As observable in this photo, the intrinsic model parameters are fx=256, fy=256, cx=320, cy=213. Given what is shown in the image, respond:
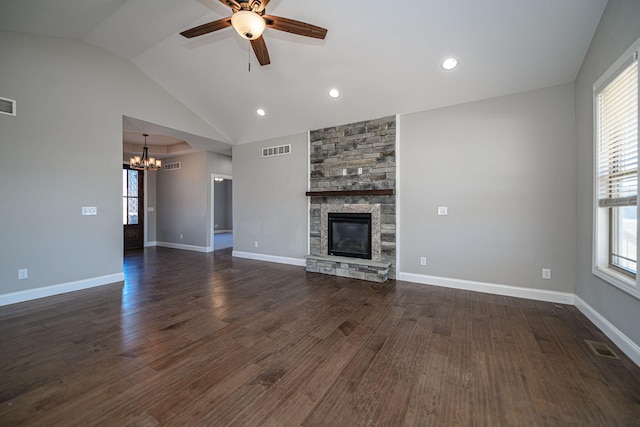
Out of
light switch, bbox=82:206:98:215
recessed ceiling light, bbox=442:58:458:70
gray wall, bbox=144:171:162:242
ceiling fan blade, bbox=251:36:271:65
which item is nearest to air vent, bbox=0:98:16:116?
light switch, bbox=82:206:98:215

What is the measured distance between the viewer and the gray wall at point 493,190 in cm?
328

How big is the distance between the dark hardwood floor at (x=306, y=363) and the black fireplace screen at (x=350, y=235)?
4.18 feet

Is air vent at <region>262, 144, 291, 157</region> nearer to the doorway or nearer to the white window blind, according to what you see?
the white window blind

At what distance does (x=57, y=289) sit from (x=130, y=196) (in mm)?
4758

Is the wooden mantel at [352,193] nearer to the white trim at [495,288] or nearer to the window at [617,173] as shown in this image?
the white trim at [495,288]

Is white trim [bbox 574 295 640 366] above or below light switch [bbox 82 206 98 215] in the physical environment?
below

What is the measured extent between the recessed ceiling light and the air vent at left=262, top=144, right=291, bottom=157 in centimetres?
321

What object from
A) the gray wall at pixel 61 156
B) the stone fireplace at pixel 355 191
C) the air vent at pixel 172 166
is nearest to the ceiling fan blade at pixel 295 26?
the stone fireplace at pixel 355 191

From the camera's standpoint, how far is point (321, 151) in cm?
510

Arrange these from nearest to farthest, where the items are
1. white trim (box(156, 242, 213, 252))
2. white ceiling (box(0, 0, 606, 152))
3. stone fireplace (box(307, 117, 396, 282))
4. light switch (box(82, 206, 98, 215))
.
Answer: white ceiling (box(0, 0, 606, 152))
light switch (box(82, 206, 98, 215))
stone fireplace (box(307, 117, 396, 282))
white trim (box(156, 242, 213, 252))

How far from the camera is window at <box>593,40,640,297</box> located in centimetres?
215

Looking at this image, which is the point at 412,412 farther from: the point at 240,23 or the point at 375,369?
the point at 240,23

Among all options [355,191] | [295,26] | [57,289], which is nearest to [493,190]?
[355,191]

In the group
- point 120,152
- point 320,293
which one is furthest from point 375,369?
point 120,152
